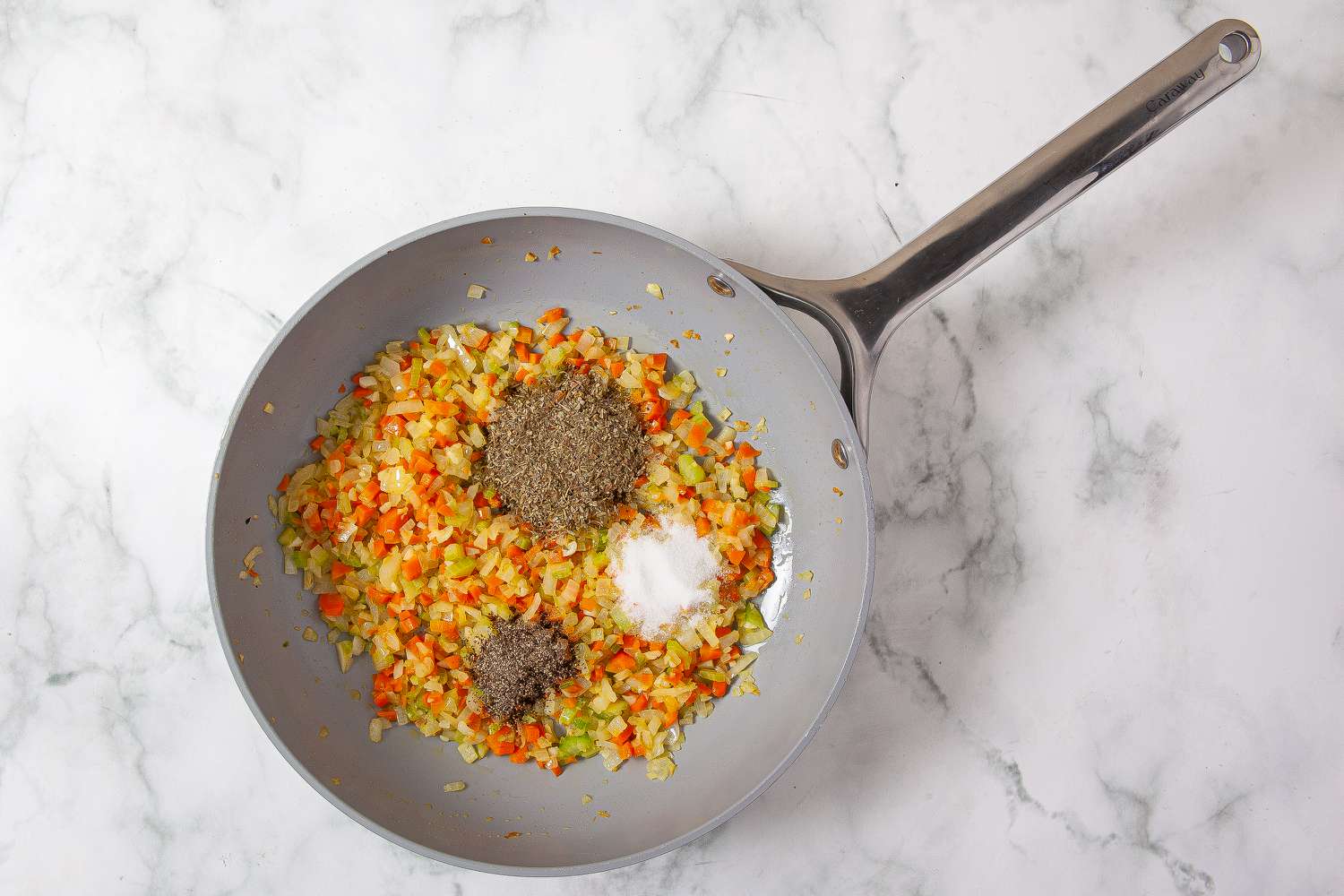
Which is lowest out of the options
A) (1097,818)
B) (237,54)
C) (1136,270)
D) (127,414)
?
(127,414)

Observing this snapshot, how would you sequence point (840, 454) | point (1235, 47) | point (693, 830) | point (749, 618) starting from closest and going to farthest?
1. point (1235, 47)
2. point (693, 830)
3. point (840, 454)
4. point (749, 618)

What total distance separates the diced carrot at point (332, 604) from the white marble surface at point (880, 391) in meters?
0.26

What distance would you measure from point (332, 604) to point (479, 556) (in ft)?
1.04

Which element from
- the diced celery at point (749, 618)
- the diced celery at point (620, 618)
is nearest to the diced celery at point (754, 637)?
the diced celery at point (749, 618)

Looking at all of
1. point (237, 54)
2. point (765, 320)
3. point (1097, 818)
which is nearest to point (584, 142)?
point (765, 320)

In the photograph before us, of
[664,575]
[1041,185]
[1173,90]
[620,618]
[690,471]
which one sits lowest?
[620,618]

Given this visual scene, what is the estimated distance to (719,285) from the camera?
175 cm

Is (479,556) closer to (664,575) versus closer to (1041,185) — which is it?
(664,575)

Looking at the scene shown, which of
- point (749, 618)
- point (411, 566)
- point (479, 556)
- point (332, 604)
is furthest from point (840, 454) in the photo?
point (332, 604)

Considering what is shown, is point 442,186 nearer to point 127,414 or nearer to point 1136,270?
point 127,414

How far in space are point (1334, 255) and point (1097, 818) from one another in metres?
1.31

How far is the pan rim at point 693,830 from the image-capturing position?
5.18 feet

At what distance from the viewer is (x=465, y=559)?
1746mm

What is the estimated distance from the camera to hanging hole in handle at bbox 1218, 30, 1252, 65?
1.49 m
